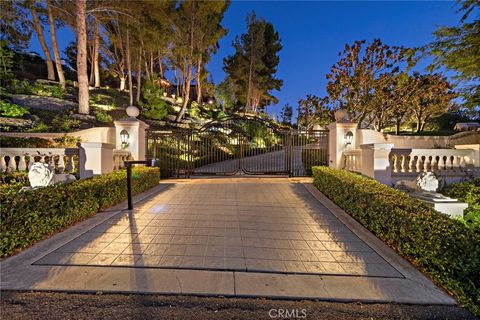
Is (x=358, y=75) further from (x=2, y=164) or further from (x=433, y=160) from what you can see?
(x=2, y=164)

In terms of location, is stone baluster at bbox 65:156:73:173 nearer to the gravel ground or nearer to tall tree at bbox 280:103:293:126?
the gravel ground

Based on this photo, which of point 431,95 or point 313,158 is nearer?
point 313,158

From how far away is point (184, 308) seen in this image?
2115mm

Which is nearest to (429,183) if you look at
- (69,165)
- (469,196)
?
(469,196)

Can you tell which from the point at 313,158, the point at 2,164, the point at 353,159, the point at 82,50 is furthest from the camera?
the point at 82,50

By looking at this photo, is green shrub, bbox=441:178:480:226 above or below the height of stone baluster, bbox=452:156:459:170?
below

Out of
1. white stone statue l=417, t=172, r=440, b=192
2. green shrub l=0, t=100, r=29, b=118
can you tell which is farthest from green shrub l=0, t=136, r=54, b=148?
white stone statue l=417, t=172, r=440, b=192

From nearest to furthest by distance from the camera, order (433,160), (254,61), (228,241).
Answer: (228,241), (433,160), (254,61)

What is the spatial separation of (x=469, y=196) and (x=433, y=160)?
2059mm

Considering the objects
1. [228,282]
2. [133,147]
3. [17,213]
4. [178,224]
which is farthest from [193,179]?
[228,282]

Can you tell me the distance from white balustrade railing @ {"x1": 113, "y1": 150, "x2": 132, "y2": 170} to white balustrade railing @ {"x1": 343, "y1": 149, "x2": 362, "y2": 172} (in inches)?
300

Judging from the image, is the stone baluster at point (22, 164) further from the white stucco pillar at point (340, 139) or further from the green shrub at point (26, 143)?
the white stucco pillar at point (340, 139)

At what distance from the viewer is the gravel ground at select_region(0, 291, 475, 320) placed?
6.64ft

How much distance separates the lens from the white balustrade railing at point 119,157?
7.93 m
